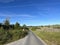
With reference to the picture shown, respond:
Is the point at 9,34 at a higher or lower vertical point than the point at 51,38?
higher

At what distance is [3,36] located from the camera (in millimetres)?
24641

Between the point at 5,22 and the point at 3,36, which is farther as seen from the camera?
the point at 5,22

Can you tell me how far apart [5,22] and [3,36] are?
4072cm

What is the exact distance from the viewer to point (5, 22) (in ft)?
212

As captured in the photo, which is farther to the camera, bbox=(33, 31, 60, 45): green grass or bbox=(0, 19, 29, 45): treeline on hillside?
bbox=(0, 19, 29, 45): treeline on hillside

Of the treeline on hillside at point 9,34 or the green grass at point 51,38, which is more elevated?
the treeline on hillside at point 9,34

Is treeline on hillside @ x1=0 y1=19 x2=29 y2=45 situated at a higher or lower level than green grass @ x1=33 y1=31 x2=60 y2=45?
higher

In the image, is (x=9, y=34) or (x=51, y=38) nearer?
(x=9, y=34)

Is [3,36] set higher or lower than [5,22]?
lower

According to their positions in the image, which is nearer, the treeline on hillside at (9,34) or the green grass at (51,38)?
the green grass at (51,38)
